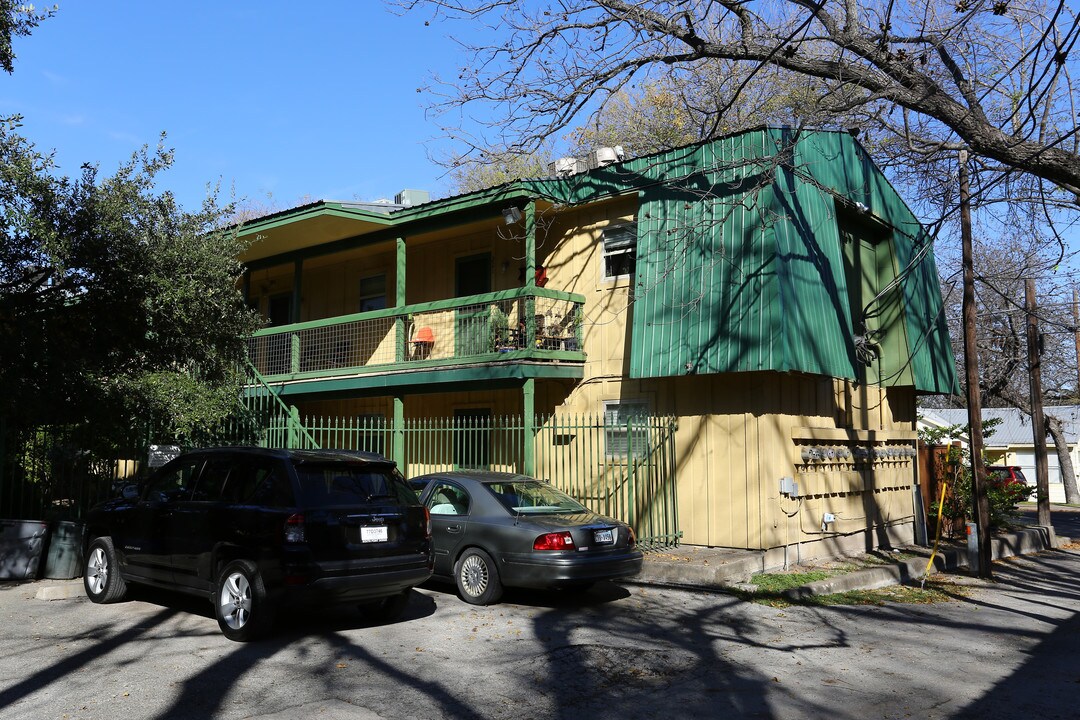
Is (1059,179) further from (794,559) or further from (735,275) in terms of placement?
(794,559)

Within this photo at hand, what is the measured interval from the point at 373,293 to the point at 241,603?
12544 millimetres

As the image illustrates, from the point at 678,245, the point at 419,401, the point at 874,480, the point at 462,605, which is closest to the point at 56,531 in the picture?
the point at 462,605

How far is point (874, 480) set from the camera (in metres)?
15.8

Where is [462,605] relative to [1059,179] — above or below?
below

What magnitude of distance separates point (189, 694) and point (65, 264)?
7312 millimetres

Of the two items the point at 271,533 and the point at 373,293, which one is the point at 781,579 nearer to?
the point at 271,533

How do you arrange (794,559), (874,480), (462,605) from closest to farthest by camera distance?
(462,605) → (794,559) → (874,480)

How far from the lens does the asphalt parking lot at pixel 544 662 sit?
5961mm

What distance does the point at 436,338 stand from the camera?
16.7 m

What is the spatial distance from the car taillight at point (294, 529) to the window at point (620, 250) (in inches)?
346

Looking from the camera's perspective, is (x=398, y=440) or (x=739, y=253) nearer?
(x=739, y=253)

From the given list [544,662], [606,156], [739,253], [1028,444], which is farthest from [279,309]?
[1028,444]

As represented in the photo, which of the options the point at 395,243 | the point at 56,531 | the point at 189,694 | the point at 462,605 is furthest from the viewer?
the point at 395,243

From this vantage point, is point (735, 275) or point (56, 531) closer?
point (56, 531)
